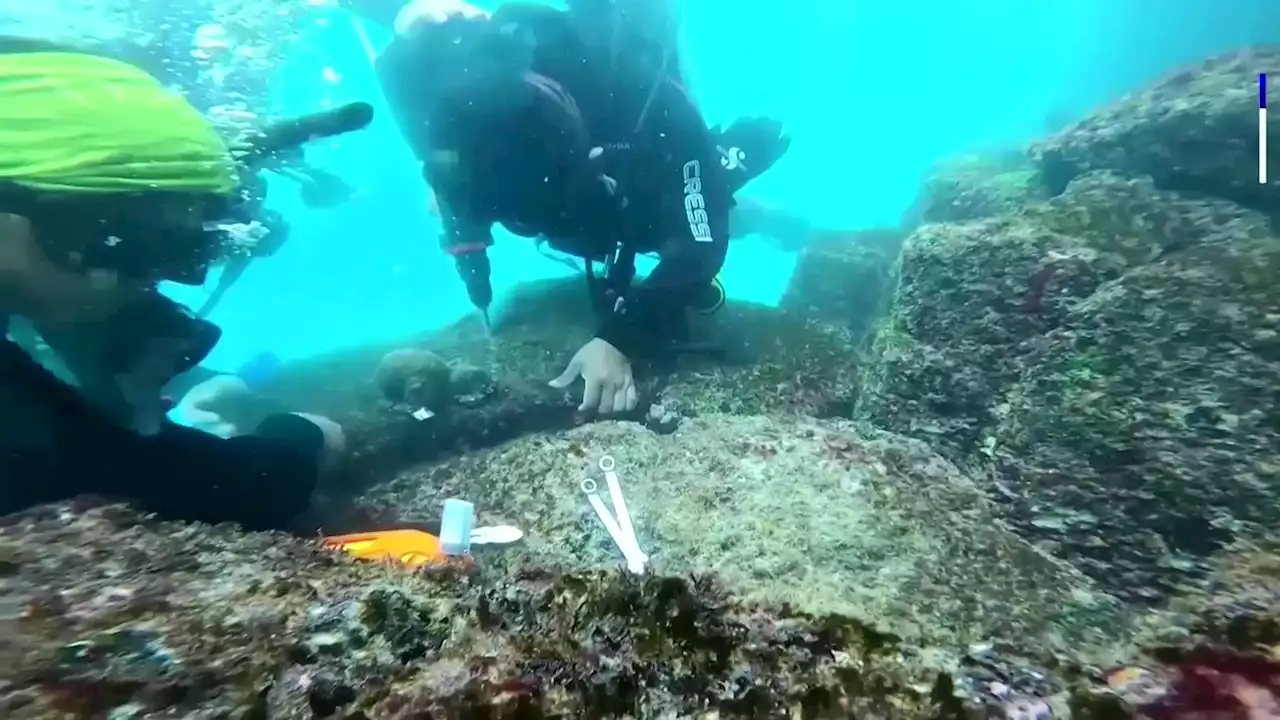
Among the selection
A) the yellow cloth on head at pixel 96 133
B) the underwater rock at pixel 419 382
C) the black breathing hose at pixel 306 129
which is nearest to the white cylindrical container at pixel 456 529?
the underwater rock at pixel 419 382

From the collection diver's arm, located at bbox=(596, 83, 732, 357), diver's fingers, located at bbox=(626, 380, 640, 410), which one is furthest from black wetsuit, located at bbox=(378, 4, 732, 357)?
diver's fingers, located at bbox=(626, 380, 640, 410)

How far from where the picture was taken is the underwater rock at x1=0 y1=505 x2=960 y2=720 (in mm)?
1110

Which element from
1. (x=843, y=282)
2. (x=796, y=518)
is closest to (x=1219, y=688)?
(x=796, y=518)

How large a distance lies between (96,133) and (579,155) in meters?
2.37

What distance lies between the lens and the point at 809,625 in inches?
51.0

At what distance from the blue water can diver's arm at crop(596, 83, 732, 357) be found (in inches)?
246

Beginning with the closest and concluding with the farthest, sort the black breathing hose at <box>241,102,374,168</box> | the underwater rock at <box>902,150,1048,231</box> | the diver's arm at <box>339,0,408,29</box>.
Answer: the black breathing hose at <box>241,102,374,168</box> → the underwater rock at <box>902,150,1048,231</box> → the diver's arm at <box>339,0,408,29</box>

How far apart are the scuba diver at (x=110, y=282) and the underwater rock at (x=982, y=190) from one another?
5.06 m

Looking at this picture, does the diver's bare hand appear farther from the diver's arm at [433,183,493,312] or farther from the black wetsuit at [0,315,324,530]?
→ the black wetsuit at [0,315,324,530]

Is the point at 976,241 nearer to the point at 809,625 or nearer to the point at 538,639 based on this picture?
the point at 809,625

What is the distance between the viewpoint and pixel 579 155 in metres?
4.13

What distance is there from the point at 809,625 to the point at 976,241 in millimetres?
2815

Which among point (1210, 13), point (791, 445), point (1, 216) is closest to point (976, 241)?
point (791, 445)

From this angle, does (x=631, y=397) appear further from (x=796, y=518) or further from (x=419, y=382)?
(x=796, y=518)
